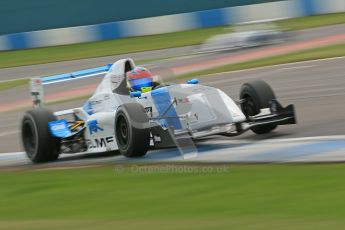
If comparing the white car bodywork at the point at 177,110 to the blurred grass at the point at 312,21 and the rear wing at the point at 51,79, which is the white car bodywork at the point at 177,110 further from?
the blurred grass at the point at 312,21

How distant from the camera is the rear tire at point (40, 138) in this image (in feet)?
35.1

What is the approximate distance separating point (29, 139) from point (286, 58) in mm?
11755

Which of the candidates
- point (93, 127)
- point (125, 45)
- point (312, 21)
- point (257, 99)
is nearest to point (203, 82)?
point (257, 99)

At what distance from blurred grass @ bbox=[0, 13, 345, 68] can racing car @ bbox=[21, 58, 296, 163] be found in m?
17.8

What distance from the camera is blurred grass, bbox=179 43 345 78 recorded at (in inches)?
823

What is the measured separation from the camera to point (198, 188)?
24.4ft

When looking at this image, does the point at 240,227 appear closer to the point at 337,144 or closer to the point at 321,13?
the point at 337,144

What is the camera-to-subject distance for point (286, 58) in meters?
21.7

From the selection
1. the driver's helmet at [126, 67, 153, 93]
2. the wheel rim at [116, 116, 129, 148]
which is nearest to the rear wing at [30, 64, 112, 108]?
the driver's helmet at [126, 67, 153, 93]

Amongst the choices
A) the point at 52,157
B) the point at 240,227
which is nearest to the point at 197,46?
the point at 52,157

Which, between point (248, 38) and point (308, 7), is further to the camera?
point (308, 7)

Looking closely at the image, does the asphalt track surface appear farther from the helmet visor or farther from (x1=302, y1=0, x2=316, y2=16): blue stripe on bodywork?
(x1=302, y1=0, x2=316, y2=16): blue stripe on bodywork

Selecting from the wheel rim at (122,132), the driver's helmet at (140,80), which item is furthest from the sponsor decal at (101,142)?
the driver's helmet at (140,80)

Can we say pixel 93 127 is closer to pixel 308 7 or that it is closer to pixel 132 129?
pixel 132 129
